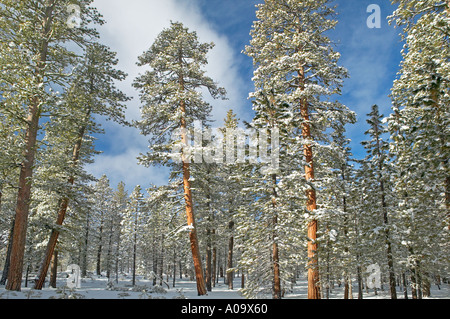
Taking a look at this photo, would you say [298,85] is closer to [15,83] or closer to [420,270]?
[15,83]

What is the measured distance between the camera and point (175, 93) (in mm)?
15484

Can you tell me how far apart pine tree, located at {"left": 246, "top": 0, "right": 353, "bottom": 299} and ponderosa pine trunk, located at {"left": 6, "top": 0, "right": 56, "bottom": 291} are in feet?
32.1

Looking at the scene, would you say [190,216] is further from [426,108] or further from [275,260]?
[426,108]

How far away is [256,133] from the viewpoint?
12727mm

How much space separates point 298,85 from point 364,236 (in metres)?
12.0

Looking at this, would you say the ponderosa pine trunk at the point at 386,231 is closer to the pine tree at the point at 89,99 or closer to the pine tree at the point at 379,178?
the pine tree at the point at 379,178

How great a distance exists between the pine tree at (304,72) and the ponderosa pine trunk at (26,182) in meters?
9.78

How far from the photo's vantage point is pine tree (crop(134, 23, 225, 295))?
49.4 feet

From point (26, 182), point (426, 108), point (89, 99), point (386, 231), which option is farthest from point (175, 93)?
point (386, 231)

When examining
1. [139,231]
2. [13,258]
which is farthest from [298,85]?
[139,231]

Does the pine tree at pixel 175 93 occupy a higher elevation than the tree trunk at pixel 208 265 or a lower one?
higher

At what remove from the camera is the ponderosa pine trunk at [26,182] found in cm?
1064

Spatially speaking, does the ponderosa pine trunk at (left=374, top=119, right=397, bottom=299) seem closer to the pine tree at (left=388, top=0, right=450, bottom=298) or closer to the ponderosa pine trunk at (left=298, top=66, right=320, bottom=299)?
the pine tree at (left=388, top=0, right=450, bottom=298)

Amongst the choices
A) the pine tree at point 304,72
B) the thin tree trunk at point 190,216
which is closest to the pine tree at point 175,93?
the thin tree trunk at point 190,216
